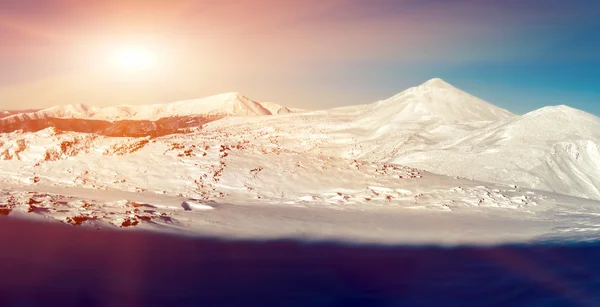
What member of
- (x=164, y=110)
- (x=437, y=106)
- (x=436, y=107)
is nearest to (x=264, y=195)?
(x=436, y=107)

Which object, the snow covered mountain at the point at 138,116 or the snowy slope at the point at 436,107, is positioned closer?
the snowy slope at the point at 436,107

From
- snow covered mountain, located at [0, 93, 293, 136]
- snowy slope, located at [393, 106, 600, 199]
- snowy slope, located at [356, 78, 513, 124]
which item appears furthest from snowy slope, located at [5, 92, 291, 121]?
snowy slope, located at [393, 106, 600, 199]

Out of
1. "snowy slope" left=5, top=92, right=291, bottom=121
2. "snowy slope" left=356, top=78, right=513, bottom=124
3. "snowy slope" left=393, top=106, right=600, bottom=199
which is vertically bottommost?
"snowy slope" left=393, top=106, right=600, bottom=199

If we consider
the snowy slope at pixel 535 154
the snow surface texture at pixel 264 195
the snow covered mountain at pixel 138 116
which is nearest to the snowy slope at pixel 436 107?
the snowy slope at pixel 535 154

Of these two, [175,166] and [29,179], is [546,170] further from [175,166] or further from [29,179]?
[29,179]

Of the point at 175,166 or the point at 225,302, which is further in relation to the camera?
the point at 175,166

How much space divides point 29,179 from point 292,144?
34814 millimetres

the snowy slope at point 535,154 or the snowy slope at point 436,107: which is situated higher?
the snowy slope at point 436,107

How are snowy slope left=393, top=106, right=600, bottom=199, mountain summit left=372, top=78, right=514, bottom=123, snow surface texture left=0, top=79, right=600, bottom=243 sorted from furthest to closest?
mountain summit left=372, top=78, right=514, bottom=123 → snowy slope left=393, top=106, right=600, bottom=199 → snow surface texture left=0, top=79, right=600, bottom=243

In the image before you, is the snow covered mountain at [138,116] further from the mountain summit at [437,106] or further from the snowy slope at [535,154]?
the snowy slope at [535,154]

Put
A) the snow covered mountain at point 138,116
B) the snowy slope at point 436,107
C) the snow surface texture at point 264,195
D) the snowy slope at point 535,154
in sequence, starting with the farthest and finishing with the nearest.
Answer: the snow covered mountain at point 138,116, the snowy slope at point 436,107, the snowy slope at point 535,154, the snow surface texture at point 264,195

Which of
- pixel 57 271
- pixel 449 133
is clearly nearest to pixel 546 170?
pixel 449 133

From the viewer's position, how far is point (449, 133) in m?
39.4

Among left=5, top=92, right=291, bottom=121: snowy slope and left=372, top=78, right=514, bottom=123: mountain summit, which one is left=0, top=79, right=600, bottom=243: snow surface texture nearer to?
left=372, top=78, right=514, bottom=123: mountain summit
